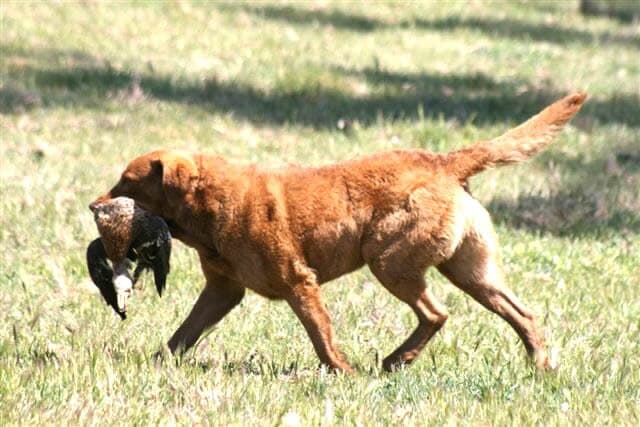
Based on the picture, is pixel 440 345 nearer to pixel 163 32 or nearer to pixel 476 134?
pixel 476 134

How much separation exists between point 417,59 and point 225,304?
1174 cm

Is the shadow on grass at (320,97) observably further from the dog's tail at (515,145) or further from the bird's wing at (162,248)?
the bird's wing at (162,248)

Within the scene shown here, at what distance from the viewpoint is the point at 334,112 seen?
46.7 feet

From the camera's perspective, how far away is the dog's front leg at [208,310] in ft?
22.5

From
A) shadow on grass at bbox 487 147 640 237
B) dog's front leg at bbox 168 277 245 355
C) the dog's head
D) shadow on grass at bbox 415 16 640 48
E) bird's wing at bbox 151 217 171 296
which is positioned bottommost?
shadow on grass at bbox 415 16 640 48

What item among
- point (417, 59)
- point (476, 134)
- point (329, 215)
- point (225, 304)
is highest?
point (329, 215)

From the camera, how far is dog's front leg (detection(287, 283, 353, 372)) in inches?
252

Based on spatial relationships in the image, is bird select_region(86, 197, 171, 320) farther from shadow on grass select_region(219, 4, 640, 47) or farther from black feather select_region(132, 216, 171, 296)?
shadow on grass select_region(219, 4, 640, 47)

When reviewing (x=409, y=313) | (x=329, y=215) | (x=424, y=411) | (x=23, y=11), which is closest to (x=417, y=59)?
(x=23, y=11)

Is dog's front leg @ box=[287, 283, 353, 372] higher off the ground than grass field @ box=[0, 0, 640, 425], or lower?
higher

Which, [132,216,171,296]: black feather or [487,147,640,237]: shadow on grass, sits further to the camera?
[487,147,640,237]: shadow on grass

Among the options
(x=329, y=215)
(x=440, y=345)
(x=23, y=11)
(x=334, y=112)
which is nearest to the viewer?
(x=329, y=215)

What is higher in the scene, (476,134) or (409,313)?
(409,313)

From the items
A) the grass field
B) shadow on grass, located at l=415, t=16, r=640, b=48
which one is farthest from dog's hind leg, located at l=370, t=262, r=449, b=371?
shadow on grass, located at l=415, t=16, r=640, b=48
